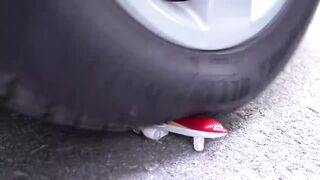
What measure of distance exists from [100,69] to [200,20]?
9.8 inches

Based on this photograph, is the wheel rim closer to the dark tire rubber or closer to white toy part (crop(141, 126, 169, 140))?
the dark tire rubber

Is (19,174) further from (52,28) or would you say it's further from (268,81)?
(268,81)

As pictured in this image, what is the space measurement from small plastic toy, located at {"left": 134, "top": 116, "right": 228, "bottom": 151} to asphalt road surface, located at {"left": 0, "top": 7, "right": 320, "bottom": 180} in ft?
0.06

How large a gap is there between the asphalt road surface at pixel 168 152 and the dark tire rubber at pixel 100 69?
11cm

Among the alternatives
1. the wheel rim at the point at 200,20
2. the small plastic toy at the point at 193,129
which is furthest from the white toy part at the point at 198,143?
the wheel rim at the point at 200,20

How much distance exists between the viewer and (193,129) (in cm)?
115

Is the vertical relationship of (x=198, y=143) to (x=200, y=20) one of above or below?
below

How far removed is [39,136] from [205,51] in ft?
1.27

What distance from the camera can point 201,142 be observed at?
1.16 metres

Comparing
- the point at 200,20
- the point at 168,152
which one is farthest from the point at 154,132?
the point at 200,20

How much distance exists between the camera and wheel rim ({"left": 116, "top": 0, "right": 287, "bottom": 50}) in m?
0.97

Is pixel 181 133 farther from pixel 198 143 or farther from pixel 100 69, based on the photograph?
pixel 100 69

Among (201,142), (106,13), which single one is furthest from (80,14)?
(201,142)

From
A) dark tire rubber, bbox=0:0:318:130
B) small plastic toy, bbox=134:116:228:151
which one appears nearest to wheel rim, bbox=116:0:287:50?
dark tire rubber, bbox=0:0:318:130
